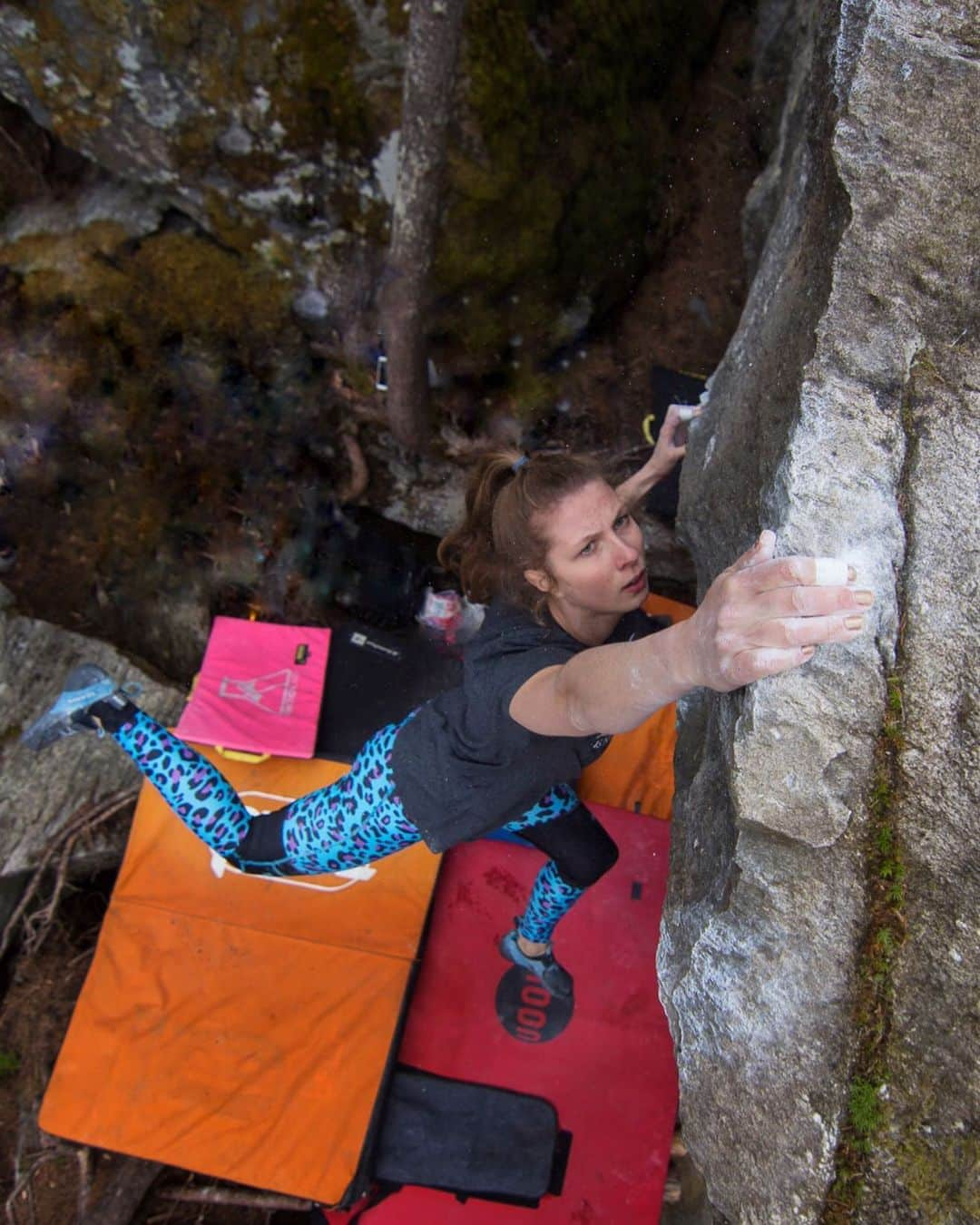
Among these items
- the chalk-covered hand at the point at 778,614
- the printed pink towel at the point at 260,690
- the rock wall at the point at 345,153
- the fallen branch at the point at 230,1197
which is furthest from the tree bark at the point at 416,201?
the fallen branch at the point at 230,1197

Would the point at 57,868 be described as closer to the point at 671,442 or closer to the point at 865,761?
the point at 671,442

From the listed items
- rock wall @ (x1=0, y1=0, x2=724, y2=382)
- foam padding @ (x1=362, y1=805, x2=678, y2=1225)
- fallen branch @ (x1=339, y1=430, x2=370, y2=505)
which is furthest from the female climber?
rock wall @ (x1=0, y1=0, x2=724, y2=382)

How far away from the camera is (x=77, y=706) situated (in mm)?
4398

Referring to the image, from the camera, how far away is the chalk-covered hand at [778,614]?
1681 mm

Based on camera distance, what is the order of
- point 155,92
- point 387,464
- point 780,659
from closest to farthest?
1. point 780,659
2. point 155,92
3. point 387,464

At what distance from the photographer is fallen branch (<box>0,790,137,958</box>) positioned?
4887mm

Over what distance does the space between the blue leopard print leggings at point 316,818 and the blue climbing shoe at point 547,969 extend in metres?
0.14

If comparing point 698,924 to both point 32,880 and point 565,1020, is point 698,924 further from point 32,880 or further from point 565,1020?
point 32,880

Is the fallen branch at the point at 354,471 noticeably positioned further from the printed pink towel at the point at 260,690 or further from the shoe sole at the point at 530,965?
the shoe sole at the point at 530,965

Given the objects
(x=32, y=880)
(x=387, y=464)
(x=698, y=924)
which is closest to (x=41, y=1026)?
(x=32, y=880)

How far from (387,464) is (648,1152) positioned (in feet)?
14.1

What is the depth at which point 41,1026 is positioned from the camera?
16.3 ft

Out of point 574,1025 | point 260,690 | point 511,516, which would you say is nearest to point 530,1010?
point 574,1025

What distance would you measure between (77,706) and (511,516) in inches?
111
